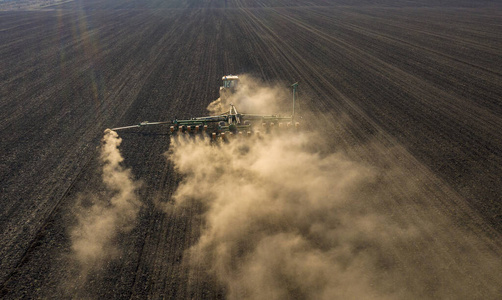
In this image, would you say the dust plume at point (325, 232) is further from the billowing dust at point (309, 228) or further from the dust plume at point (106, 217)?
the dust plume at point (106, 217)

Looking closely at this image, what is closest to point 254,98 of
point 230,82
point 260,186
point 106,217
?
point 230,82

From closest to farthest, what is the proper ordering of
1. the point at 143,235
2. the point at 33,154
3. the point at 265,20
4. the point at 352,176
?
the point at 143,235 < the point at 352,176 < the point at 33,154 < the point at 265,20

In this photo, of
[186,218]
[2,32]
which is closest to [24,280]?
[186,218]

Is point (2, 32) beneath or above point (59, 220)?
above

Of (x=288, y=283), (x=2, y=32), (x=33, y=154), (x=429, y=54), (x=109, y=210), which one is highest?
(x=2, y=32)

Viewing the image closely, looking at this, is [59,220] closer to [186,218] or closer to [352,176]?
[186,218]

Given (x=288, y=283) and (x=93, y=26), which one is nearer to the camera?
(x=288, y=283)

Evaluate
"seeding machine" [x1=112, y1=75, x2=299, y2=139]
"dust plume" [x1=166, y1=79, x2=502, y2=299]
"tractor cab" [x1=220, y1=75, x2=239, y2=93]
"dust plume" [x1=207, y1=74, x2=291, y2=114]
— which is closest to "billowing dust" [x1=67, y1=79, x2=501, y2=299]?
"dust plume" [x1=166, y1=79, x2=502, y2=299]

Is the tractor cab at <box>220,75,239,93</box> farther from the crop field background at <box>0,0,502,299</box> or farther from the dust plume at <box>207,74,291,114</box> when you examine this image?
the crop field background at <box>0,0,502,299</box>
